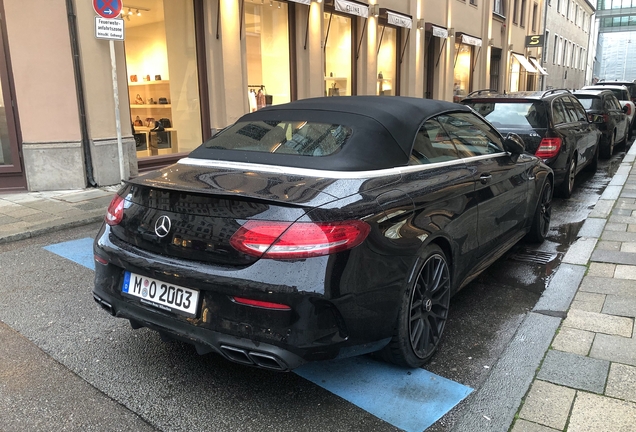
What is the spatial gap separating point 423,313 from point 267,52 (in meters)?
10.3

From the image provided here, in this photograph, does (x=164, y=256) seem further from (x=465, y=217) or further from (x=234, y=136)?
(x=465, y=217)

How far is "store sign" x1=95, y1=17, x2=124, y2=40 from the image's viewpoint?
764 cm

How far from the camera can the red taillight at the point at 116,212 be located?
3051 millimetres

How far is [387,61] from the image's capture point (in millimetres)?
17500

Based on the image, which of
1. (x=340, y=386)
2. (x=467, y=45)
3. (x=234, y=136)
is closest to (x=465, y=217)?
(x=340, y=386)

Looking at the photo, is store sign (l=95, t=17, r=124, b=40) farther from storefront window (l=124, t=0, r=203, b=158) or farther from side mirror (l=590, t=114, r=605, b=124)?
side mirror (l=590, t=114, r=605, b=124)

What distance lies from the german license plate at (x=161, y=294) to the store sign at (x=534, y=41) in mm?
29744

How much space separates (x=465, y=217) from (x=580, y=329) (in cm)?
110

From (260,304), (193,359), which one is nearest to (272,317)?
(260,304)

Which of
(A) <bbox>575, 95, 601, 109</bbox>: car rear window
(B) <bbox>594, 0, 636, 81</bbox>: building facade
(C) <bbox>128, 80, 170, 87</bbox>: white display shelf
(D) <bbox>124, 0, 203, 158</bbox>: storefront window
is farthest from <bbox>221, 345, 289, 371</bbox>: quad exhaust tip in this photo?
(B) <bbox>594, 0, 636, 81</bbox>: building facade

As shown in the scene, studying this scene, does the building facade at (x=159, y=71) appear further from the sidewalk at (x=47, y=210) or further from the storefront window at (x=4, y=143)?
the sidewalk at (x=47, y=210)

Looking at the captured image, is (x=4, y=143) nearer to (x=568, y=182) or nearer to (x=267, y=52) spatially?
(x=267, y=52)

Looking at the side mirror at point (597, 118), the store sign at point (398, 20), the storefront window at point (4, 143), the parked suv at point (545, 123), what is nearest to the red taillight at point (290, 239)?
the parked suv at point (545, 123)

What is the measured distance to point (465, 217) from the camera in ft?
11.8
